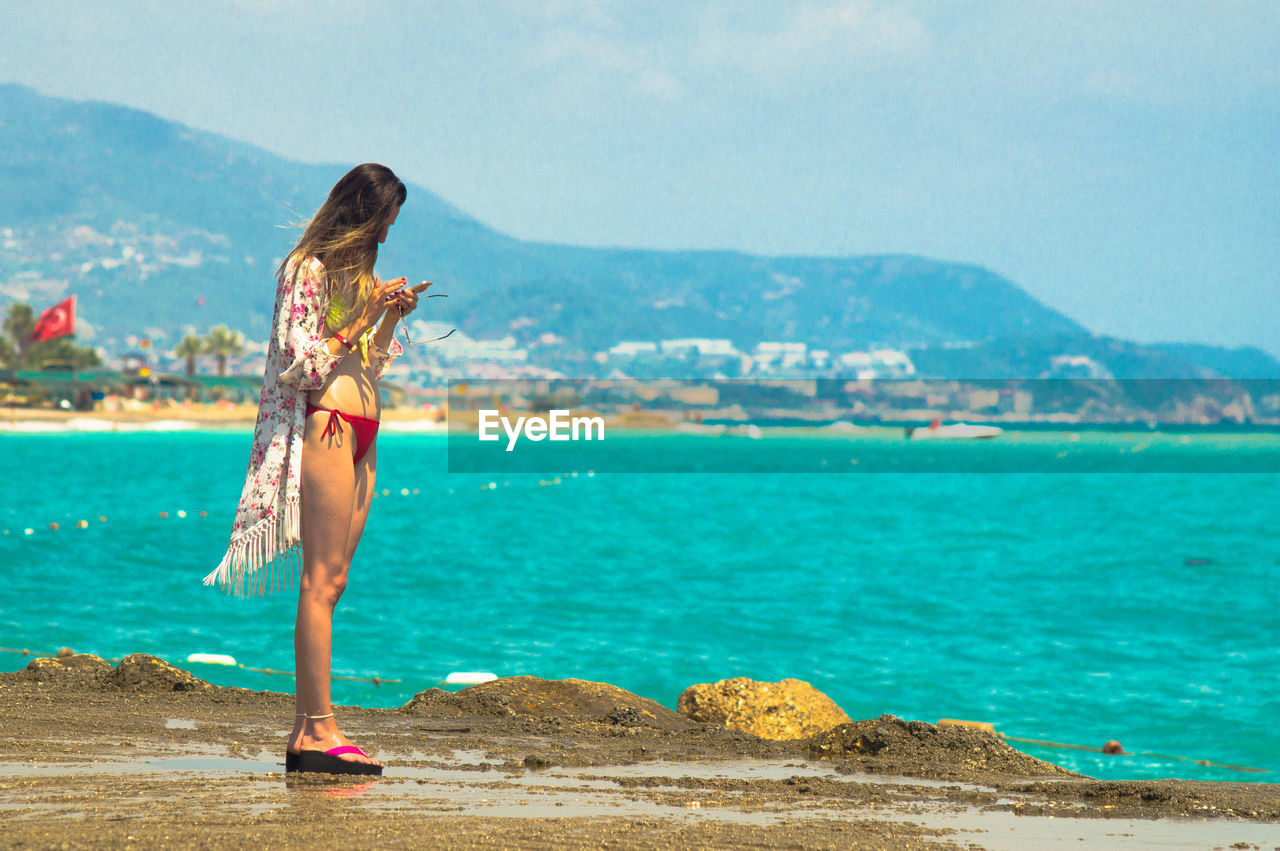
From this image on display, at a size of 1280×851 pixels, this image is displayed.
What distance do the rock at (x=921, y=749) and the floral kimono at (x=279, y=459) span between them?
262 centimetres

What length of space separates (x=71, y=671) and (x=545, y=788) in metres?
4.15

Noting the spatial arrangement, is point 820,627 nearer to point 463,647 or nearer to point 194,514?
point 463,647

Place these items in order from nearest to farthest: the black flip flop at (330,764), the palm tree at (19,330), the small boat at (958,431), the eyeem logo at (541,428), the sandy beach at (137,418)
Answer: the black flip flop at (330,764) → the sandy beach at (137,418) → the eyeem logo at (541,428) → the palm tree at (19,330) → the small boat at (958,431)

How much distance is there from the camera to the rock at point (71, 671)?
22.9ft

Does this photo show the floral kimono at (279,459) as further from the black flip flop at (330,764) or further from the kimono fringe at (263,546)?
the black flip flop at (330,764)

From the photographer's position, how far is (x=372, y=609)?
23328 millimetres

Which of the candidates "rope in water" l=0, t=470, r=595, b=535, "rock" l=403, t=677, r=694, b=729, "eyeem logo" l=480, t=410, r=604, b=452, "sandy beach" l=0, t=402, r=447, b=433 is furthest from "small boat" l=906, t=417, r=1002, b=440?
"rock" l=403, t=677, r=694, b=729

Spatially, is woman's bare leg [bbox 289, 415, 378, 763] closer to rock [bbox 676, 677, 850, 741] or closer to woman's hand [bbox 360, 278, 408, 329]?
woman's hand [bbox 360, 278, 408, 329]

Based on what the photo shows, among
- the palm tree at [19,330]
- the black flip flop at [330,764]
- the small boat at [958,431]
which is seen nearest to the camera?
the black flip flop at [330,764]

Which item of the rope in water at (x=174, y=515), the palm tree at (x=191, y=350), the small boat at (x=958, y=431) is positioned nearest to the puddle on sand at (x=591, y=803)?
the rope in water at (x=174, y=515)

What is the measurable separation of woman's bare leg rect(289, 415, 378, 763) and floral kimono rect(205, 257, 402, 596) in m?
0.05

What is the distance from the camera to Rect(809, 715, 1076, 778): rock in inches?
209

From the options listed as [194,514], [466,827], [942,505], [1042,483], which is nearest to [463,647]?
[466,827]

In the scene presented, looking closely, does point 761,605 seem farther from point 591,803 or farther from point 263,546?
point 591,803
